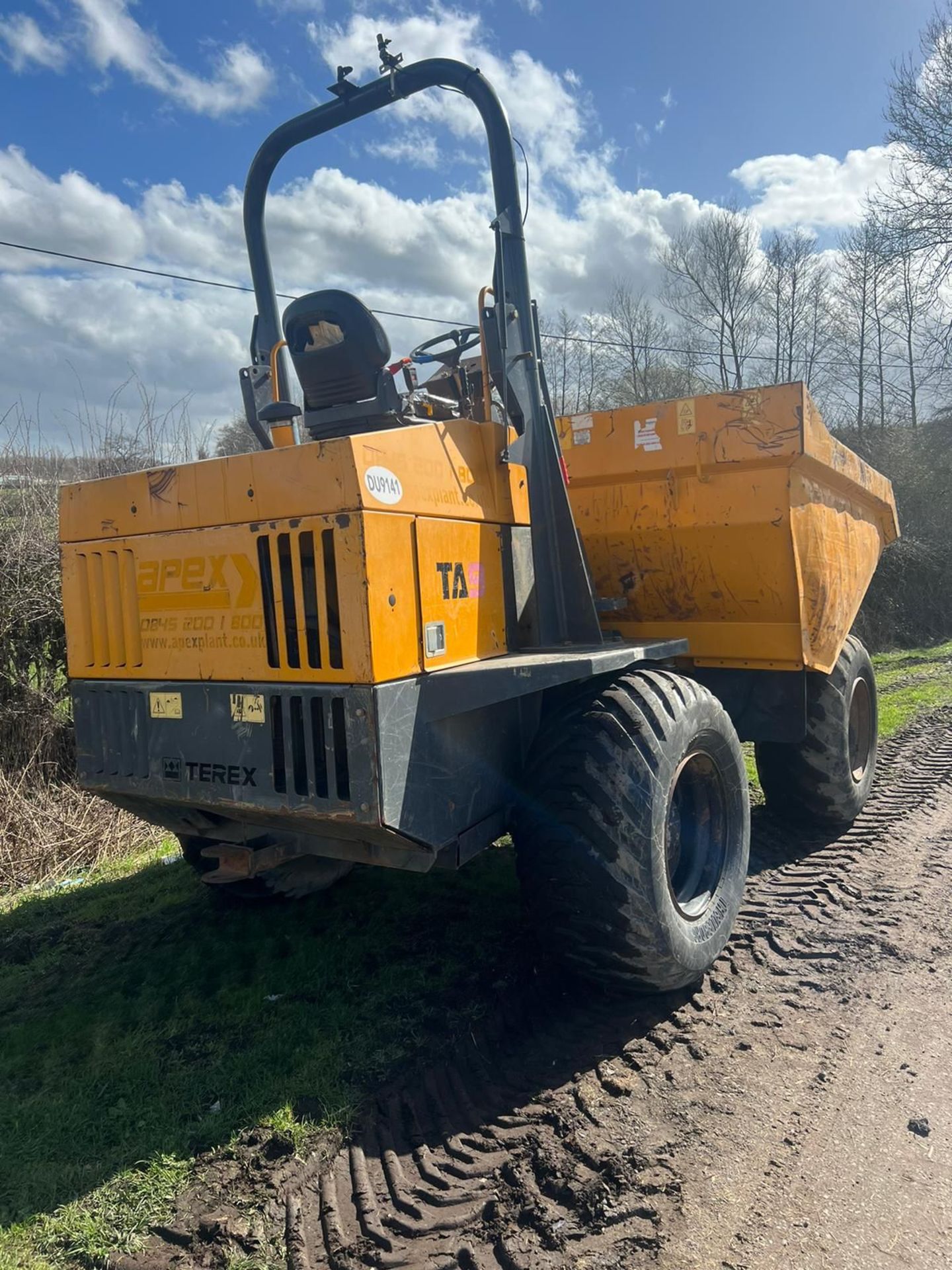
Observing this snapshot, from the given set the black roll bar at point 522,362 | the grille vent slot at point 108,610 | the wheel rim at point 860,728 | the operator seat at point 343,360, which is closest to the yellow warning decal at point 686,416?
the black roll bar at point 522,362

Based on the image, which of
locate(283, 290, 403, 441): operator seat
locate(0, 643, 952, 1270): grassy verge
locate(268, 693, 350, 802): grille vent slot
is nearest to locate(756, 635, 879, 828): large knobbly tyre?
locate(0, 643, 952, 1270): grassy verge

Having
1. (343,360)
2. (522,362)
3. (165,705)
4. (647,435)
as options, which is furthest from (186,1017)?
(647,435)

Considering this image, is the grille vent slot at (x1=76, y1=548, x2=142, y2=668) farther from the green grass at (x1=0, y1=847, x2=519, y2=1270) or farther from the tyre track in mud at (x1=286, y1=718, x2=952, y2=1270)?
the tyre track in mud at (x1=286, y1=718, x2=952, y2=1270)

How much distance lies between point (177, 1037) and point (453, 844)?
1260 millimetres

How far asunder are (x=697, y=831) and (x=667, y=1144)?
4.59 ft

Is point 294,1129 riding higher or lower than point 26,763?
lower

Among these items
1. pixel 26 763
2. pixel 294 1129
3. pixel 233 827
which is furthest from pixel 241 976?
pixel 26 763

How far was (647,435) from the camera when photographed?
171 inches

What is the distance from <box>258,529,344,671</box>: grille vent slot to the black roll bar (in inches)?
41.7

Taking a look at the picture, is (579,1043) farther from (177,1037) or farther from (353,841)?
(177,1037)

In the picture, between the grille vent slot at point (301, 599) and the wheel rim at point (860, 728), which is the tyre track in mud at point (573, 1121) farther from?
the wheel rim at point (860, 728)

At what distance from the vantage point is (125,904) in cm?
444

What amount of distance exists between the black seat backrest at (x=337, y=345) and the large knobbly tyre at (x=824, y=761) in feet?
9.55

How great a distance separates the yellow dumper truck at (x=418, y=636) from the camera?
8.33 ft
